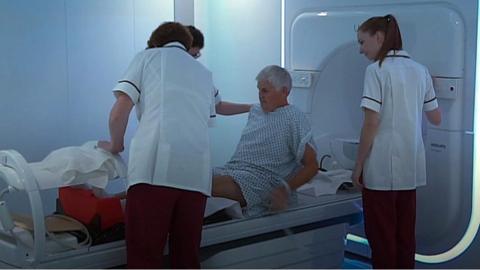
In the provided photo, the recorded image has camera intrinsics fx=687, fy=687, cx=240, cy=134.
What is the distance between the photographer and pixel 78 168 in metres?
2.46

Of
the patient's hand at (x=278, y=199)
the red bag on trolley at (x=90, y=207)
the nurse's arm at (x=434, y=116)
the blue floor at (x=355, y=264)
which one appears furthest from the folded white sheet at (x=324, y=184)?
the red bag on trolley at (x=90, y=207)

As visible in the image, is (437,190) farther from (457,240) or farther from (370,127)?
(370,127)

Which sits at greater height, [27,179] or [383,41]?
[383,41]

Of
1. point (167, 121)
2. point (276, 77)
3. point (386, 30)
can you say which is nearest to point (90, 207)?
point (167, 121)

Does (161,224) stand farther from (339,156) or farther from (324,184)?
(339,156)

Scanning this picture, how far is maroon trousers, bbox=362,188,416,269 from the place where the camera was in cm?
302

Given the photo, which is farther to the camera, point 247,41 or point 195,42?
point 247,41

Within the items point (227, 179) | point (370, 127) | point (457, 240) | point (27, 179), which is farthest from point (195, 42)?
point (457, 240)

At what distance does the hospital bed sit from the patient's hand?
1.3 inches

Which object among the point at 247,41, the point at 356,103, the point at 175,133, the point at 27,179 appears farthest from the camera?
the point at 247,41

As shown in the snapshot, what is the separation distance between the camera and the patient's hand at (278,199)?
2.92 meters

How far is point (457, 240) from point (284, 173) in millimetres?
966

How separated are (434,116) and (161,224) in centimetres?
146

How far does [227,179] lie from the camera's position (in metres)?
3.01
